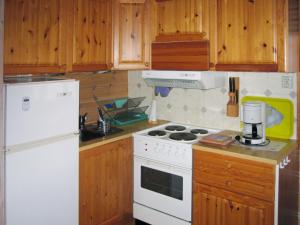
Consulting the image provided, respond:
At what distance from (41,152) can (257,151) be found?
4.95 ft

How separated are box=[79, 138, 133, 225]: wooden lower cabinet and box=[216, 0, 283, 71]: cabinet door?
1.12 metres

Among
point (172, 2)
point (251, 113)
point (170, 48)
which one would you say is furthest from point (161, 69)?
point (251, 113)

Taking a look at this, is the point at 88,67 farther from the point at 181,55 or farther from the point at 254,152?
the point at 254,152

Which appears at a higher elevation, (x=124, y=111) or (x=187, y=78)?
(x=187, y=78)

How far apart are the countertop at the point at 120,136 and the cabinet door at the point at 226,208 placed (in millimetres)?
752

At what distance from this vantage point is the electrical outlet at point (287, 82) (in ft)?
8.70

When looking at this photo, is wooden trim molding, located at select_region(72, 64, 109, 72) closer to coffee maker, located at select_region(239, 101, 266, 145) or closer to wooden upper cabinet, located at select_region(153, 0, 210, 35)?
wooden upper cabinet, located at select_region(153, 0, 210, 35)

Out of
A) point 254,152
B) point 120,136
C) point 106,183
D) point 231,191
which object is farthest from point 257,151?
point 106,183

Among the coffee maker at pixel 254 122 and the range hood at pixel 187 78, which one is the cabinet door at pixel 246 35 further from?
the coffee maker at pixel 254 122

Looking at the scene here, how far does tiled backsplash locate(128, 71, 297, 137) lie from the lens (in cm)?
271

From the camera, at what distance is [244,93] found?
9.54ft

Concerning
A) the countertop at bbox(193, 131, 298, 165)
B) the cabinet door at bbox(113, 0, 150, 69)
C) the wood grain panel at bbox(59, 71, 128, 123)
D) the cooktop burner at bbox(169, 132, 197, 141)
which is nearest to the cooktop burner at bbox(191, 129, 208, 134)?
the cooktop burner at bbox(169, 132, 197, 141)

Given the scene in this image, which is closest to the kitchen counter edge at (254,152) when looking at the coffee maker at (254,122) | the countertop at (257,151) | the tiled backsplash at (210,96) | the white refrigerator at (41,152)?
the countertop at (257,151)

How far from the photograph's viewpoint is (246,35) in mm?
2496
